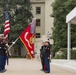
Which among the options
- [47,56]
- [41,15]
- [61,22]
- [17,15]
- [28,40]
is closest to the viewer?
[47,56]

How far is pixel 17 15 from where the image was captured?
70875mm

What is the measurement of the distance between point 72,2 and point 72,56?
1154 cm

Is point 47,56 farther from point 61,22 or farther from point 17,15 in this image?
point 17,15

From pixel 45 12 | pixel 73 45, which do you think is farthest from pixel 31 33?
pixel 45 12

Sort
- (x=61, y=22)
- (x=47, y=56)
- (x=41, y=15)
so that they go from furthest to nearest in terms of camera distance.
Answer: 1. (x=41, y=15)
2. (x=61, y=22)
3. (x=47, y=56)

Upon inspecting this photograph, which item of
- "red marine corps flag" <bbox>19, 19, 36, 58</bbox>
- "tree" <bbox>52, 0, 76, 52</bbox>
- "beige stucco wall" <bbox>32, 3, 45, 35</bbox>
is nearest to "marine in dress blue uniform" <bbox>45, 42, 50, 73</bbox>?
"red marine corps flag" <bbox>19, 19, 36, 58</bbox>

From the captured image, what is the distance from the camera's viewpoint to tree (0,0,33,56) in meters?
68.4

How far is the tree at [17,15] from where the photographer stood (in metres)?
68.4

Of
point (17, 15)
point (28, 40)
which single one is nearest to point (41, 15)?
point (17, 15)

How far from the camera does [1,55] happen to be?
1809cm

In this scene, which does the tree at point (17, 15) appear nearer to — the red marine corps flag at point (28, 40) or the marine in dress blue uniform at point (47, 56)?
the red marine corps flag at point (28, 40)

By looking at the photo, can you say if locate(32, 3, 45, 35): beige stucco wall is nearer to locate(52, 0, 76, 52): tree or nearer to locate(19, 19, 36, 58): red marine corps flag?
locate(52, 0, 76, 52): tree

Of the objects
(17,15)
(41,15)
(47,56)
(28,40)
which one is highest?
(41,15)

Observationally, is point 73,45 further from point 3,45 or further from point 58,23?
point 3,45
